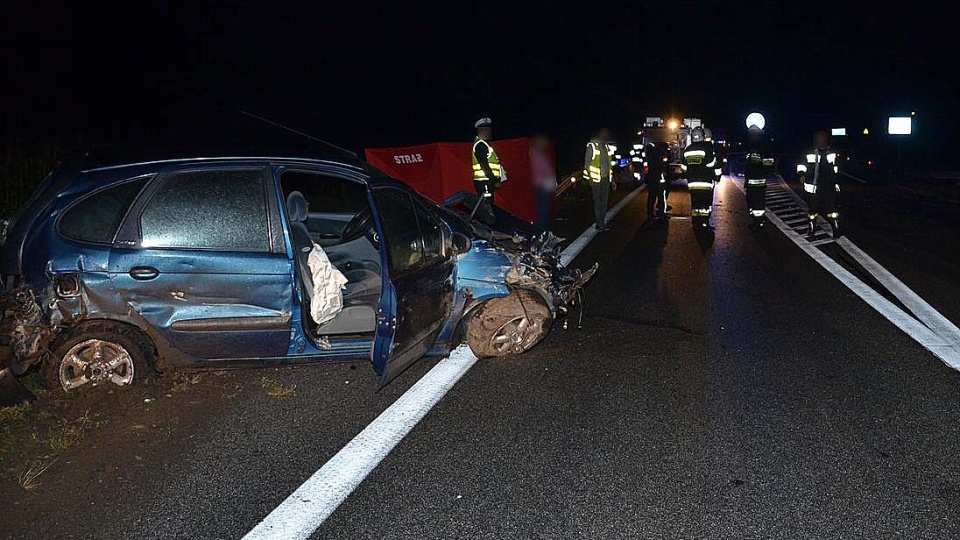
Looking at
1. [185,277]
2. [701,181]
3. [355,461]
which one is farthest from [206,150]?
[701,181]

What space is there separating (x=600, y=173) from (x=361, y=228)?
326 inches

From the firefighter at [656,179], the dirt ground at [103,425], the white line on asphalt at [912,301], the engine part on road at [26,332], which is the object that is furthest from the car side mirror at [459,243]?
the firefighter at [656,179]

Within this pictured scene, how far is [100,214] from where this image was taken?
18.3 ft

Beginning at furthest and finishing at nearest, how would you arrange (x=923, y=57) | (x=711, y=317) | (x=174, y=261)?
1. (x=923, y=57)
2. (x=711, y=317)
3. (x=174, y=261)

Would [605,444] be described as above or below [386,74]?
below

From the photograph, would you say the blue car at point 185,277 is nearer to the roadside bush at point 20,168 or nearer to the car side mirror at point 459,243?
the car side mirror at point 459,243

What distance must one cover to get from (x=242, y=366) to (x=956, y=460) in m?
4.23

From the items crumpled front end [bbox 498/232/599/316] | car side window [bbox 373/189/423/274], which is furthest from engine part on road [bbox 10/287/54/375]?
crumpled front end [bbox 498/232/599/316]

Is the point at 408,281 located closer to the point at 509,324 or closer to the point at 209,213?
the point at 509,324

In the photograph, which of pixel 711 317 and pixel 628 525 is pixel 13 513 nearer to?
pixel 628 525

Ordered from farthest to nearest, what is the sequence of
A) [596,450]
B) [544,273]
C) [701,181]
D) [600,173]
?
[701,181] < [600,173] < [544,273] < [596,450]

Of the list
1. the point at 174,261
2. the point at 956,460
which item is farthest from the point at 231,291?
the point at 956,460

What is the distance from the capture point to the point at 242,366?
5887 millimetres

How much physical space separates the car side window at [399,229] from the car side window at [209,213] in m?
0.77
